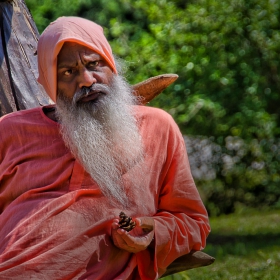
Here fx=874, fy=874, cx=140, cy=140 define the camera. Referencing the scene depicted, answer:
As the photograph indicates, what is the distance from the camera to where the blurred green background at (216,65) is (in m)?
8.84

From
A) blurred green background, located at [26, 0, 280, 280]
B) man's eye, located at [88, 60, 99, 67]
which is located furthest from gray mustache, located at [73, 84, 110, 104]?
blurred green background, located at [26, 0, 280, 280]

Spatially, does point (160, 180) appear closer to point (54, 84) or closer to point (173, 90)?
point (54, 84)

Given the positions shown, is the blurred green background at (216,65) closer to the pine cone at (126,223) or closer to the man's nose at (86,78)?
the man's nose at (86,78)

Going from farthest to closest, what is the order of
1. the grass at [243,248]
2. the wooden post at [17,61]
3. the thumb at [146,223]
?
1. the grass at [243,248]
2. the wooden post at [17,61]
3. the thumb at [146,223]

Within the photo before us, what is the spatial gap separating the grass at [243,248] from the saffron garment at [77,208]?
2.54m

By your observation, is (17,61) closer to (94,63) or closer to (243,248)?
(94,63)

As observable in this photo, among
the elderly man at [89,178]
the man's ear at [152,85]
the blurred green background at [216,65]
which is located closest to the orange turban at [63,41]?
the elderly man at [89,178]

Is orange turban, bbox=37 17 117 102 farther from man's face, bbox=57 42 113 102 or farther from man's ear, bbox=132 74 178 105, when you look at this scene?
man's ear, bbox=132 74 178 105

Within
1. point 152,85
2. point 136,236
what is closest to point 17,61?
point 152,85

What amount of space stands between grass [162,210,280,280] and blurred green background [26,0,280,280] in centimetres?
1

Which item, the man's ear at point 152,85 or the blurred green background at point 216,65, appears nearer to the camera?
the man's ear at point 152,85

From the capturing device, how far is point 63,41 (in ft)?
13.7

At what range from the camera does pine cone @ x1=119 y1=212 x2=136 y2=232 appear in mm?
3773

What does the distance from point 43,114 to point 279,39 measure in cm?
521
